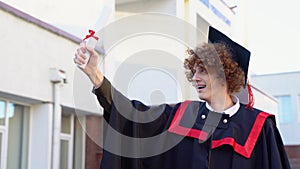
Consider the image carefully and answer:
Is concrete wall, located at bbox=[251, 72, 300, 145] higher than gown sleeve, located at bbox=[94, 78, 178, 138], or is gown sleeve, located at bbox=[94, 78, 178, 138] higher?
concrete wall, located at bbox=[251, 72, 300, 145]

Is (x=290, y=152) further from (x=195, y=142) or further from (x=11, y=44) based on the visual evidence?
(x=195, y=142)

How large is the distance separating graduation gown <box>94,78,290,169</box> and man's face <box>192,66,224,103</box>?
0.12 meters

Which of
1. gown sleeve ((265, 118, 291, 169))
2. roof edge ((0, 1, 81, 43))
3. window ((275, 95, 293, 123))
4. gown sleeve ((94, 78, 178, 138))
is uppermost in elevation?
window ((275, 95, 293, 123))

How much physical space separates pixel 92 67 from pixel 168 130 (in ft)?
1.82

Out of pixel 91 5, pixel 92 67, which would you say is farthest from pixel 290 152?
pixel 92 67

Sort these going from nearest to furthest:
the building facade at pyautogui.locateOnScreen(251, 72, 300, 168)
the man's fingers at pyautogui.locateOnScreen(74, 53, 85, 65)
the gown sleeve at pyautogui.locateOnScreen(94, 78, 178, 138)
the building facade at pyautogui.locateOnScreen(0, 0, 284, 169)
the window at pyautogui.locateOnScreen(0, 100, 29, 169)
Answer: the man's fingers at pyautogui.locateOnScreen(74, 53, 85, 65) → the gown sleeve at pyautogui.locateOnScreen(94, 78, 178, 138) → the building facade at pyautogui.locateOnScreen(0, 0, 284, 169) → the window at pyautogui.locateOnScreen(0, 100, 29, 169) → the building facade at pyautogui.locateOnScreen(251, 72, 300, 168)

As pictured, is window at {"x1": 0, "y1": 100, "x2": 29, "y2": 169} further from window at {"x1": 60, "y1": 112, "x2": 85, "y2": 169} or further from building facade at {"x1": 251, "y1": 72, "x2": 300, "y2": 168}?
building facade at {"x1": 251, "y1": 72, "x2": 300, "y2": 168}

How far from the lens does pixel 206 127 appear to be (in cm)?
225

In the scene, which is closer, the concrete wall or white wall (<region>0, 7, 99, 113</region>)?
white wall (<region>0, 7, 99, 113</region>)

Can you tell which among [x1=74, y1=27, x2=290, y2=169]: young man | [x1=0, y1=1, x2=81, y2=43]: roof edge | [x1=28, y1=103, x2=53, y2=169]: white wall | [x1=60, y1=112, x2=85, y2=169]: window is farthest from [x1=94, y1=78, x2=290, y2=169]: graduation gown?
[x1=60, y1=112, x2=85, y2=169]: window

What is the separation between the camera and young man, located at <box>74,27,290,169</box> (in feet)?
6.93

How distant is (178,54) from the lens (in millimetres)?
2656

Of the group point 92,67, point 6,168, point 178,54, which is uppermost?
point 178,54

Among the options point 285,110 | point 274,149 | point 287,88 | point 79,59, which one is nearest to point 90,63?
point 79,59
